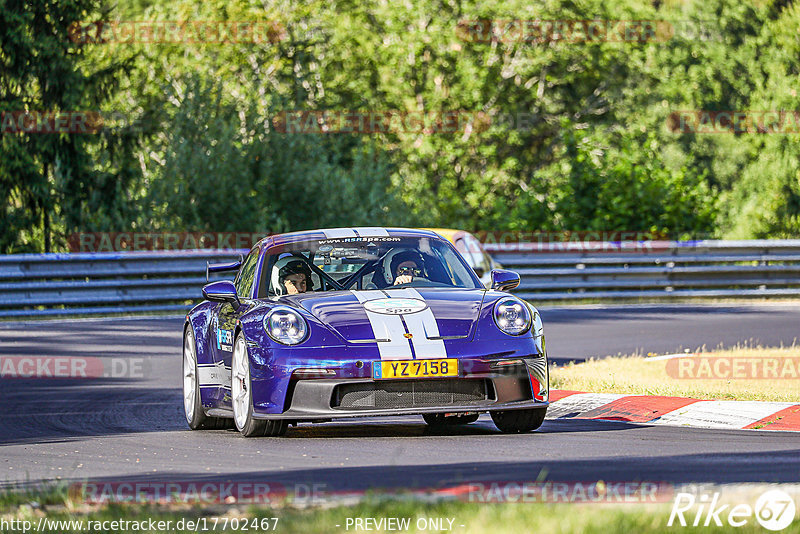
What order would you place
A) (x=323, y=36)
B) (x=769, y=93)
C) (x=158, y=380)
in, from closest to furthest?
(x=158, y=380) < (x=323, y=36) < (x=769, y=93)

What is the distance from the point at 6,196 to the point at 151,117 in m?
3.44

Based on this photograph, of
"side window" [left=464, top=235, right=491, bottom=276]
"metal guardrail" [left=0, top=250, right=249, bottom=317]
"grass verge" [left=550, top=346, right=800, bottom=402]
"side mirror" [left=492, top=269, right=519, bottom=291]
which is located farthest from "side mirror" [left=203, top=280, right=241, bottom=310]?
"metal guardrail" [left=0, top=250, right=249, bottom=317]

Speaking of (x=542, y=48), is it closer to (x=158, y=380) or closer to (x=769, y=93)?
(x=769, y=93)

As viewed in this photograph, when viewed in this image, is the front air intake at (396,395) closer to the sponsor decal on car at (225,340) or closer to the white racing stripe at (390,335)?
the white racing stripe at (390,335)

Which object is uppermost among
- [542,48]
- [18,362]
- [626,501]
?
[542,48]

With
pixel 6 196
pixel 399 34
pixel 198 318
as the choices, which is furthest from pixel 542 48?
pixel 198 318

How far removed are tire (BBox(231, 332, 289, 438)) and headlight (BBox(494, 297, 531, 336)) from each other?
153 centimetres

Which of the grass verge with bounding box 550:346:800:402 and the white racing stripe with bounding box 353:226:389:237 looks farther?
the grass verge with bounding box 550:346:800:402

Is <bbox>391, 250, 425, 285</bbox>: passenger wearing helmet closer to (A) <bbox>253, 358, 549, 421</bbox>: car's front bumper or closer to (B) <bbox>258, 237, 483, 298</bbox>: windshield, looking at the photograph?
(B) <bbox>258, 237, 483, 298</bbox>: windshield

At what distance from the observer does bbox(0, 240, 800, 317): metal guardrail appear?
850 inches

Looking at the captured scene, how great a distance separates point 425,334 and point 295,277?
152cm

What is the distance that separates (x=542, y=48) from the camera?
42.7 meters

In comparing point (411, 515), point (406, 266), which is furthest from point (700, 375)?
point (411, 515)

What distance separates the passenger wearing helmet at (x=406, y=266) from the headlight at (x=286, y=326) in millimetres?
1124
